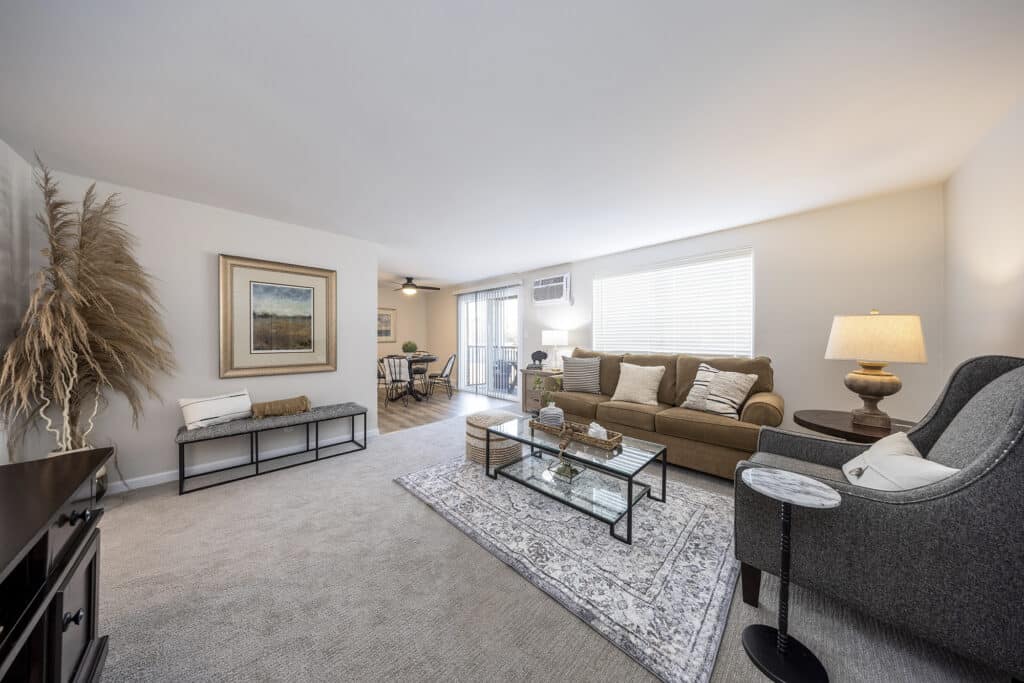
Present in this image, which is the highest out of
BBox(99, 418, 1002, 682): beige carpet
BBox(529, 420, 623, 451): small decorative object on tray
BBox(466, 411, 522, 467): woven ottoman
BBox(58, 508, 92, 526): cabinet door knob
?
BBox(58, 508, 92, 526): cabinet door knob

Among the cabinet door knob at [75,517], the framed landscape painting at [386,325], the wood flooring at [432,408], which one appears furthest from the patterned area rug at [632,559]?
the framed landscape painting at [386,325]

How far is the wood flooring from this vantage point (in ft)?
15.1

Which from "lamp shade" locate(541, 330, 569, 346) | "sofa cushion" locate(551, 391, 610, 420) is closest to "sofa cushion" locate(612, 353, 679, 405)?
"sofa cushion" locate(551, 391, 610, 420)

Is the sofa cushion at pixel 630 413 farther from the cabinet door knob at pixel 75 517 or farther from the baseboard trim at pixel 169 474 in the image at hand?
the cabinet door knob at pixel 75 517

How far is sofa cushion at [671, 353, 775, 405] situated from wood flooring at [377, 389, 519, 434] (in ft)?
8.17

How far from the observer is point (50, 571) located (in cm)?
85

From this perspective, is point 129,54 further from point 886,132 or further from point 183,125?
point 886,132

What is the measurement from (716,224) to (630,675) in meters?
3.65

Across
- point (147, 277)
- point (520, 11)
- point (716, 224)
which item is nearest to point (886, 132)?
point (716, 224)

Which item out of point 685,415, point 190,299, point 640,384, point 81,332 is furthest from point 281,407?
point 685,415

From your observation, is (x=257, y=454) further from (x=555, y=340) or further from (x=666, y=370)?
(x=666, y=370)

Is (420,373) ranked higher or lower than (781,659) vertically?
higher

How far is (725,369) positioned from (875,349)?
3.94 ft

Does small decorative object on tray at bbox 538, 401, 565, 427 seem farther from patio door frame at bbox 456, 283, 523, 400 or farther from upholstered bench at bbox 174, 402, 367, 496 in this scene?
patio door frame at bbox 456, 283, 523, 400
